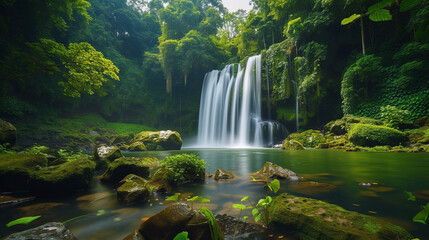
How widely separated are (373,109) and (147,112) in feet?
91.3

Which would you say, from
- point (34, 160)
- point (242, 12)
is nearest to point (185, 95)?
point (242, 12)

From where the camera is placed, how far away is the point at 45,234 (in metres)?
1.82

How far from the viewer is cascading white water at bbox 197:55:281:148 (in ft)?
62.2

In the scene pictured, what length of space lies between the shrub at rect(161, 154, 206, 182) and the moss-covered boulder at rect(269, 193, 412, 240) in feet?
8.25

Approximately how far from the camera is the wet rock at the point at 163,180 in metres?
3.77

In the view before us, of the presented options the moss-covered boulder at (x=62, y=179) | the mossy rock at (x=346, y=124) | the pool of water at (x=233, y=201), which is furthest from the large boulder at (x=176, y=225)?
the mossy rock at (x=346, y=124)

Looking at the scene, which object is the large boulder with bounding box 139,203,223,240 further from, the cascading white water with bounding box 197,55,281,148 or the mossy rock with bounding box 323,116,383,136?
the cascading white water with bounding box 197,55,281,148

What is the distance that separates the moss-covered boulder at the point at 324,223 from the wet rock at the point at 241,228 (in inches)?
8.2

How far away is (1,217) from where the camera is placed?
2688 mm

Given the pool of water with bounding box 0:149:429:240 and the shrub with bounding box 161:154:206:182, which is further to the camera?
the shrub with bounding box 161:154:206:182

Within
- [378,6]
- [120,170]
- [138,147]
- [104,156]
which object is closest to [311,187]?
[378,6]

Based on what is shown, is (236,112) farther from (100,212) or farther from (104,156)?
(100,212)

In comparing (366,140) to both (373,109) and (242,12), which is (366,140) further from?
(242,12)

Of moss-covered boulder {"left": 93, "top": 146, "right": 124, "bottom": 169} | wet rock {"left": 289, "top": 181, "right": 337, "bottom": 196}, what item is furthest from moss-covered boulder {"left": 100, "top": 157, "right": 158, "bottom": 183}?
wet rock {"left": 289, "top": 181, "right": 337, "bottom": 196}
